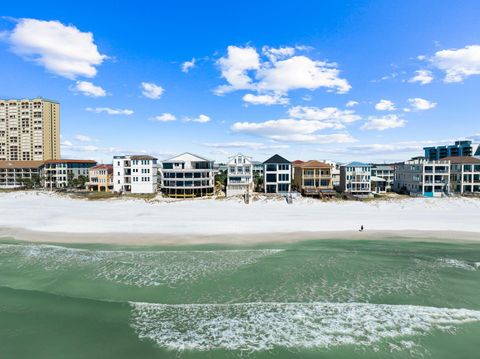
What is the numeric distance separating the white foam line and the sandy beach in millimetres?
15033

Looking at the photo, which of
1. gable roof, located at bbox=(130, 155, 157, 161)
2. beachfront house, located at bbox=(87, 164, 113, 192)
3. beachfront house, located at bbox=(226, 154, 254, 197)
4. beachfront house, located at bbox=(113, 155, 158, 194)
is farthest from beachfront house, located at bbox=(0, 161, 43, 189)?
beachfront house, located at bbox=(226, 154, 254, 197)

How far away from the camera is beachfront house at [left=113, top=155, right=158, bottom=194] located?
66.2m

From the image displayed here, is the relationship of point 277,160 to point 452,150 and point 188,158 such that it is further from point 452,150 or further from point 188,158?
point 452,150

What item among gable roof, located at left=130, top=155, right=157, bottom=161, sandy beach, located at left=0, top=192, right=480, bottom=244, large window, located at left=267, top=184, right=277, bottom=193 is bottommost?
sandy beach, located at left=0, top=192, right=480, bottom=244

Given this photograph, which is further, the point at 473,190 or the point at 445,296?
the point at 473,190

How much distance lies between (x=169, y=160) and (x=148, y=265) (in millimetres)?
41745

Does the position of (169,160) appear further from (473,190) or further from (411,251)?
(473,190)

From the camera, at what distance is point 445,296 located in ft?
61.7

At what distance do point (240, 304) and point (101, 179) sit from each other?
65.7 m

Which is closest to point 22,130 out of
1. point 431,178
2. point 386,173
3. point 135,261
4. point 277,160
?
point 277,160

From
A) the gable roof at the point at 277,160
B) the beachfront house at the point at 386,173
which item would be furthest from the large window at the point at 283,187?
the beachfront house at the point at 386,173

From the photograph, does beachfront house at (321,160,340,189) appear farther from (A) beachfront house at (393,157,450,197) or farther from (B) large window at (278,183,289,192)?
(B) large window at (278,183,289,192)

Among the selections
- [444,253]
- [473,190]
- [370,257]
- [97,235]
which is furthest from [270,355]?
[473,190]

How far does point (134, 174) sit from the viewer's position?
218 ft
